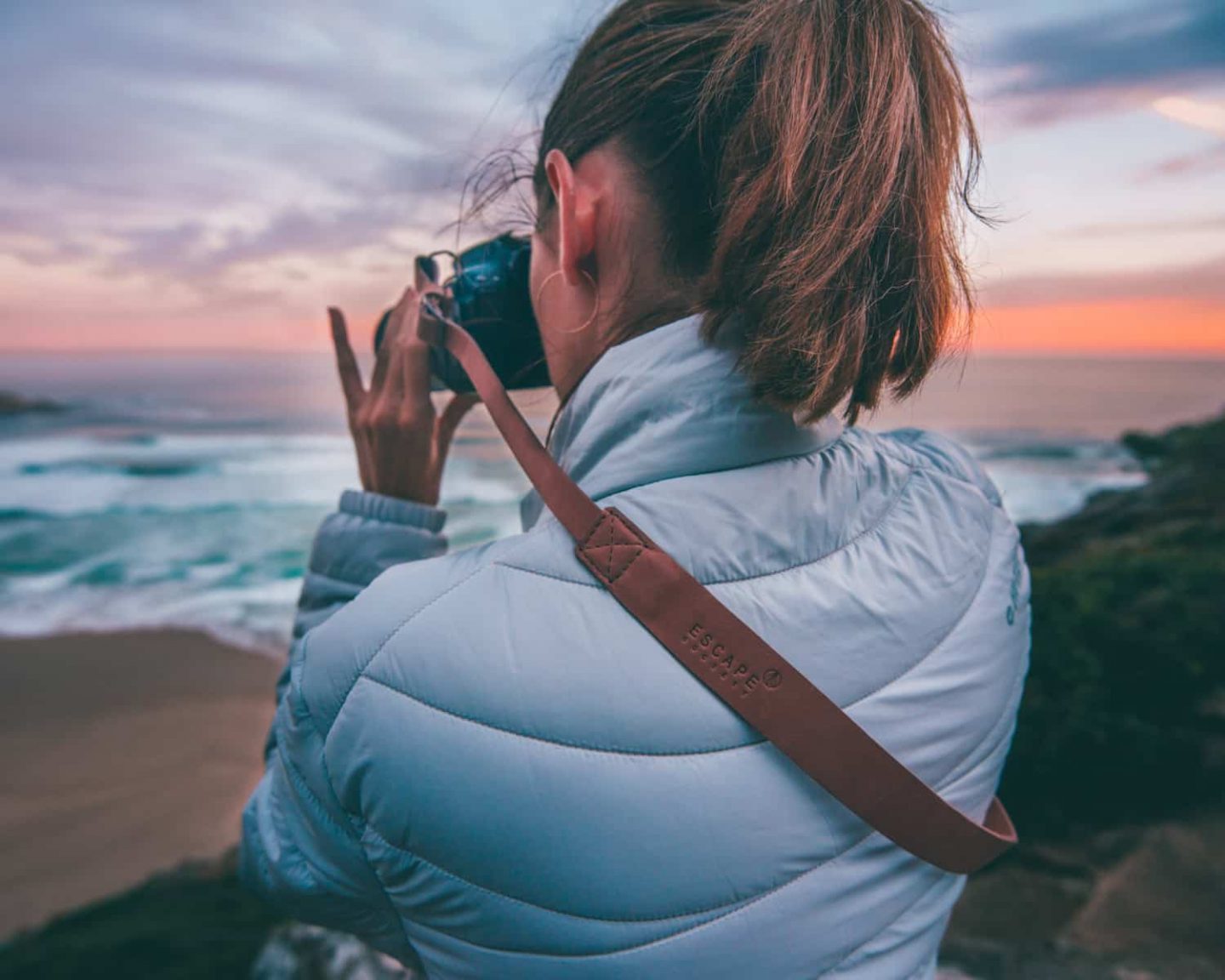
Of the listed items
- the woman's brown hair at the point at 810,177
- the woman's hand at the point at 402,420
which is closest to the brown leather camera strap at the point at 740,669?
the woman's brown hair at the point at 810,177

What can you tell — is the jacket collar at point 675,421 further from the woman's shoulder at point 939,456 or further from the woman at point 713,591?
the woman's shoulder at point 939,456

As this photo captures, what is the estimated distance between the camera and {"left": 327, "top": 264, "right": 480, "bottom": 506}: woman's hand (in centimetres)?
120

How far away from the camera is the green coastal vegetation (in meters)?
1.61

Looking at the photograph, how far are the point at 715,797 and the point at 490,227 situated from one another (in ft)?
2.72

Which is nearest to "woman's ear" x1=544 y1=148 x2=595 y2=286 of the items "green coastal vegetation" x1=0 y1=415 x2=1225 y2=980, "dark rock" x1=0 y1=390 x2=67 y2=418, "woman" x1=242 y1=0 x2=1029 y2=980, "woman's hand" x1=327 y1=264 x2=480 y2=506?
"woman" x1=242 y1=0 x2=1029 y2=980

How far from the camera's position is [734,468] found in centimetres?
86

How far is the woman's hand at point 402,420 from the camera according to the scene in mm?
1200

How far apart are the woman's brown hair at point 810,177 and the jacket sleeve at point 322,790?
48cm

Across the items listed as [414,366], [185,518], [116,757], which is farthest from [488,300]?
[185,518]

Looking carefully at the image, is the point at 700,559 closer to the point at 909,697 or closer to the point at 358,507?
the point at 909,697

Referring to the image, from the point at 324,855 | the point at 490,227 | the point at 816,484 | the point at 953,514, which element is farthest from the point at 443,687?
the point at 490,227

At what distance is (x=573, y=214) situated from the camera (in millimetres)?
979

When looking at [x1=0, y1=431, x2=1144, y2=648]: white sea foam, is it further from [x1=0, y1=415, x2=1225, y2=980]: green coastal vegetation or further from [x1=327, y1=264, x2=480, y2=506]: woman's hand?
[x1=327, y1=264, x2=480, y2=506]: woman's hand

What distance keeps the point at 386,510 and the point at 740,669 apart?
559 mm
